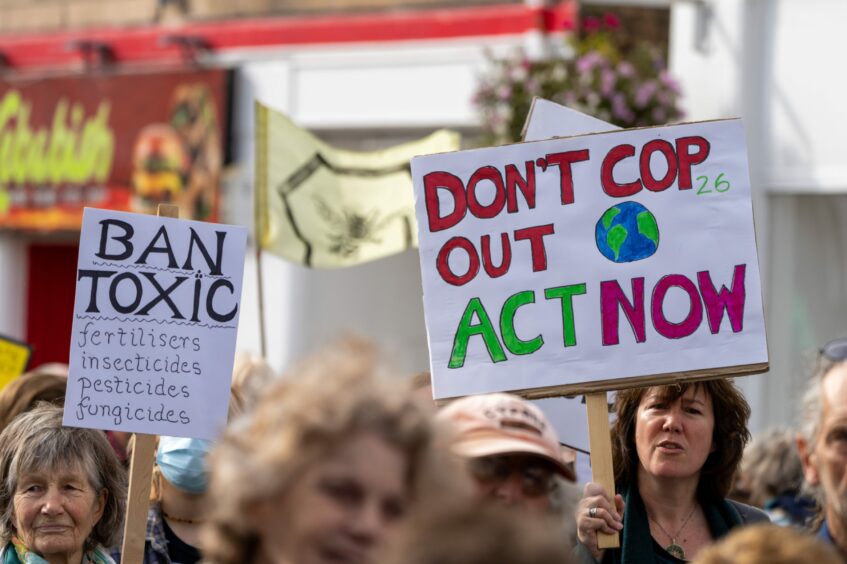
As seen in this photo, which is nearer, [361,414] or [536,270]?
[361,414]

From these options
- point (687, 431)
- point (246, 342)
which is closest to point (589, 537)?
point (687, 431)

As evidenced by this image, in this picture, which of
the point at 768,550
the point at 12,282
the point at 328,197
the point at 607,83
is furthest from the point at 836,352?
the point at 12,282

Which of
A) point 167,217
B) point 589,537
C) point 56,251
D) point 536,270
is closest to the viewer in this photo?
point 589,537

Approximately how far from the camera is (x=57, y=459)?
427cm

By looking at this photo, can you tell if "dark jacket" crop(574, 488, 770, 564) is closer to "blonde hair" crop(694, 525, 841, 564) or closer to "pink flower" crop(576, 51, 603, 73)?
"blonde hair" crop(694, 525, 841, 564)

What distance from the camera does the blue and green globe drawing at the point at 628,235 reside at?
4062mm

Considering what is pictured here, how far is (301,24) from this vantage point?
41.2ft

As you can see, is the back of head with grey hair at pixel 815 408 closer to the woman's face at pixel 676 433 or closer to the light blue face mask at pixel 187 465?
the woman's face at pixel 676 433

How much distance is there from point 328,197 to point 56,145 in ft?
21.9

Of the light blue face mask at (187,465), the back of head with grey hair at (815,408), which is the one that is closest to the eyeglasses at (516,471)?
the back of head with grey hair at (815,408)

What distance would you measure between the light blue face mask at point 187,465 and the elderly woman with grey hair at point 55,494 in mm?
334

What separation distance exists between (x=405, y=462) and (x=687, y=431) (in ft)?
5.88

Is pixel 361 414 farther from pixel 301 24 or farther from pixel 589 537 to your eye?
pixel 301 24

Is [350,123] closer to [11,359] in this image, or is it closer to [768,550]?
[11,359]
